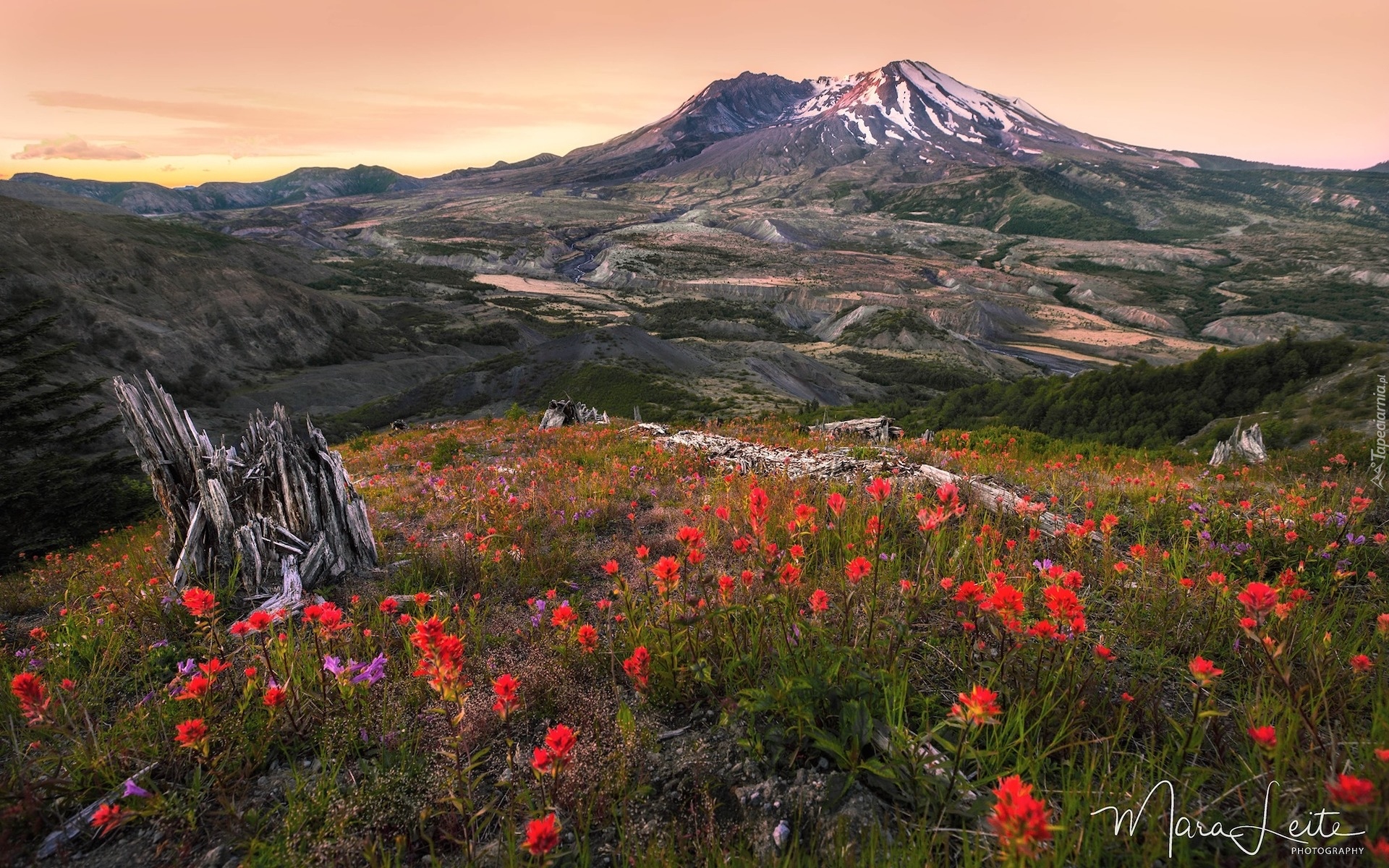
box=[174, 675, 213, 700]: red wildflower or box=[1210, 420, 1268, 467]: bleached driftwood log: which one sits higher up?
box=[174, 675, 213, 700]: red wildflower

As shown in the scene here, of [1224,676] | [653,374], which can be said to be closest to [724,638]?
[1224,676]

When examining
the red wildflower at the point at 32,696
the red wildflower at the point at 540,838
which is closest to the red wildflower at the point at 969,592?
the red wildflower at the point at 540,838

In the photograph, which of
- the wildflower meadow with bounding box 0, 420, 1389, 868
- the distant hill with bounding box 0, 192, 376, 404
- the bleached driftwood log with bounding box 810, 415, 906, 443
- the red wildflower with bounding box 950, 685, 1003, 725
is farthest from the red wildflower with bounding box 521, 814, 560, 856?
the distant hill with bounding box 0, 192, 376, 404

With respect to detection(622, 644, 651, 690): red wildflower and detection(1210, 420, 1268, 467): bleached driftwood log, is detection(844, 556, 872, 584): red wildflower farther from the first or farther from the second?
detection(1210, 420, 1268, 467): bleached driftwood log

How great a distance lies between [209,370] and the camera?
62.9m

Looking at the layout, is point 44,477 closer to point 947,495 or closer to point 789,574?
point 789,574

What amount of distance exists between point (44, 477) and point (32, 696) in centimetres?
1186

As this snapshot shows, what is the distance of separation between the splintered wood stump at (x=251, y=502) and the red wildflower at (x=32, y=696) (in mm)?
2249

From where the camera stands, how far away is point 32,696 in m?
2.14

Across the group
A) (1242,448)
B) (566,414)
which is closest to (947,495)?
(1242,448)

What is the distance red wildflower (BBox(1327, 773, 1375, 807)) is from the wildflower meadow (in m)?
0.01

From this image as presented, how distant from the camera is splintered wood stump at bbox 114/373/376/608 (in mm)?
4625

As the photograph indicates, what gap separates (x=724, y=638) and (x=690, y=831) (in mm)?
954
